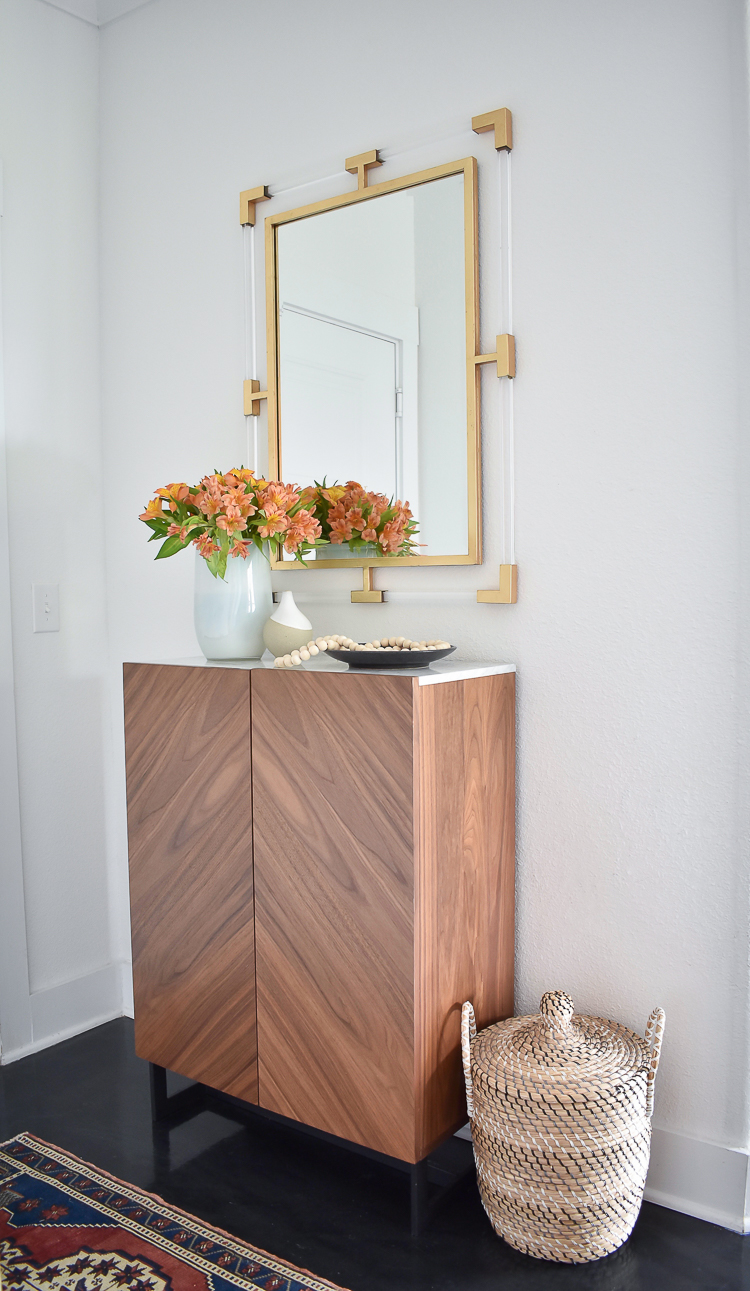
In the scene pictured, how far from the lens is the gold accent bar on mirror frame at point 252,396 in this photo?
2.14 m

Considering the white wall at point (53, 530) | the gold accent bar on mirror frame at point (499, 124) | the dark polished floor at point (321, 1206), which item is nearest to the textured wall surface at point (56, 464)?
the white wall at point (53, 530)

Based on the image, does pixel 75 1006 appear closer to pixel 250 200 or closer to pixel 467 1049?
pixel 467 1049

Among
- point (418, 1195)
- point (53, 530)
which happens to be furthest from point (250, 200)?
point (418, 1195)

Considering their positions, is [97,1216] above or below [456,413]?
below

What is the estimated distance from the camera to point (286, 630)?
71.6 inches

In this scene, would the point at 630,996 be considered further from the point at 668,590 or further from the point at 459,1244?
the point at 668,590

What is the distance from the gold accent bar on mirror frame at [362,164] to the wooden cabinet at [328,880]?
107 centimetres

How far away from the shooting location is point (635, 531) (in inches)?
64.6

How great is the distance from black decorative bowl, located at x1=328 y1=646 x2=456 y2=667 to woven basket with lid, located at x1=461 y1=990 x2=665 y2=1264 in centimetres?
62

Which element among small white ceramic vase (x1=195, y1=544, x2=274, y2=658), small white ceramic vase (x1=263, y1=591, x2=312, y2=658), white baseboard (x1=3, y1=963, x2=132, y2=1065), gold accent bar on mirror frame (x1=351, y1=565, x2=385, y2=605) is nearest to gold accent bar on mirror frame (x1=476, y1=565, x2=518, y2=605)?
gold accent bar on mirror frame (x1=351, y1=565, x2=385, y2=605)

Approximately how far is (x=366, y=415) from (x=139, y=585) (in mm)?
838

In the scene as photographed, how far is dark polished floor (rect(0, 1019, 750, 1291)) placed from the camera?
1470 millimetres

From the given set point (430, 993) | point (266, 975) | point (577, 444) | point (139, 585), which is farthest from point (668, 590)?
point (139, 585)

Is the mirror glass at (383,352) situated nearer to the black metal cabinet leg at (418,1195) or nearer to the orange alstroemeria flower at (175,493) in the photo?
the orange alstroemeria flower at (175,493)
